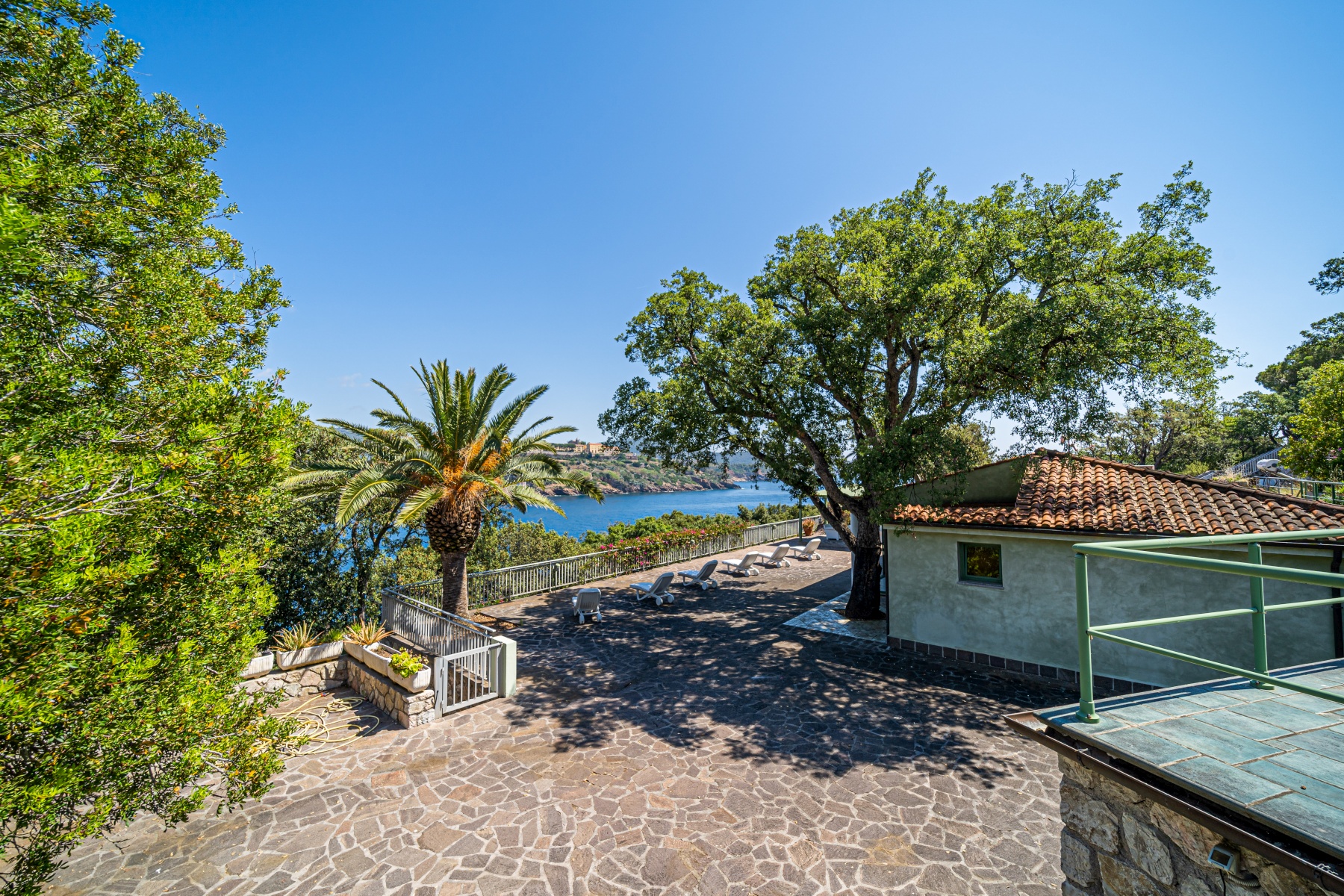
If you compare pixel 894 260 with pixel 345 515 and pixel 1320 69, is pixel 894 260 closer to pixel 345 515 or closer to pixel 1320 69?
pixel 1320 69

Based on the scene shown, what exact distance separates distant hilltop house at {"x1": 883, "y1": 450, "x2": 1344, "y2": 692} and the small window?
26 millimetres

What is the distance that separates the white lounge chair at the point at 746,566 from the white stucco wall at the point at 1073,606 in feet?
24.1

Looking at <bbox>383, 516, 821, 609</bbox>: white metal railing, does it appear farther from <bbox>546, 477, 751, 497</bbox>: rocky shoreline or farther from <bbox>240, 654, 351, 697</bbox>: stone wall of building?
<bbox>546, 477, 751, 497</bbox>: rocky shoreline

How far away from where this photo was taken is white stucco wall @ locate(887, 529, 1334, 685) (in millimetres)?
7148

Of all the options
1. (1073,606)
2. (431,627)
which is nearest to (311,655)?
(431,627)

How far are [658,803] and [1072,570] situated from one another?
801 cm

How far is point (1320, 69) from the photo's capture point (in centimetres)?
770

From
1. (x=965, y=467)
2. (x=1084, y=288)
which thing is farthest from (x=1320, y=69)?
(x=965, y=467)

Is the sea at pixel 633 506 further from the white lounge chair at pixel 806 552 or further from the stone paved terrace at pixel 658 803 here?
the stone paved terrace at pixel 658 803

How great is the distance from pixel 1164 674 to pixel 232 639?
1232 cm

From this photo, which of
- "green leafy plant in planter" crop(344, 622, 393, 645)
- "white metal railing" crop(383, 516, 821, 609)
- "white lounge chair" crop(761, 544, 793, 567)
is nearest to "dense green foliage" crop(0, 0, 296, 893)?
"green leafy plant in planter" crop(344, 622, 393, 645)

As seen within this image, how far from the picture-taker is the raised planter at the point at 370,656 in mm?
7855

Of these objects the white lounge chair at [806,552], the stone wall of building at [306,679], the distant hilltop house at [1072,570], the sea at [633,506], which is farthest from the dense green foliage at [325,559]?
the sea at [633,506]

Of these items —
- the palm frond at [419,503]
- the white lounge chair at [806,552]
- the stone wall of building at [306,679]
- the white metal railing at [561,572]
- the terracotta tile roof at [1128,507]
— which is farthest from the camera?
the white lounge chair at [806,552]
